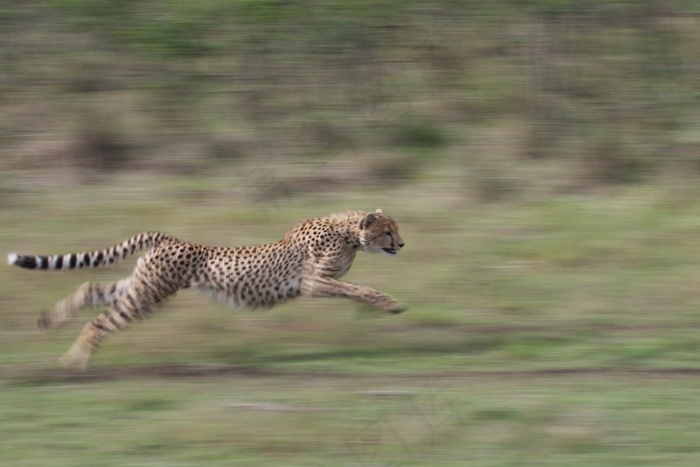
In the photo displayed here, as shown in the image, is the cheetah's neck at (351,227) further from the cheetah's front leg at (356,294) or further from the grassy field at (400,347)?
the grassy field at (400,347)

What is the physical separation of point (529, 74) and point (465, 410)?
6.67 m

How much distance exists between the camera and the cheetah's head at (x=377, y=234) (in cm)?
797

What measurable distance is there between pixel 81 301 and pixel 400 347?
208cm

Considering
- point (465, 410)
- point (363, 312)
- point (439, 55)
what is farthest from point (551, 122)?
point (465, 410)

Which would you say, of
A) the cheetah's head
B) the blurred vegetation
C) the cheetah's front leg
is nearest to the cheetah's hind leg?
the cheetah's front leg

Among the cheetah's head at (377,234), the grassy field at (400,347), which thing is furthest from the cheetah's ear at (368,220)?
the grassy field at (400,347)

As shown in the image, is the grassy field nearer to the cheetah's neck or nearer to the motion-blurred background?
the motion-blurred background

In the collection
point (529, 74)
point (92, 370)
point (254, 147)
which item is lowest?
point (92, 370)

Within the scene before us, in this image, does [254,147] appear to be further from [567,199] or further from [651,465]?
[651,465]

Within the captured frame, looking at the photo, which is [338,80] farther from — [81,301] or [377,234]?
[81,301]

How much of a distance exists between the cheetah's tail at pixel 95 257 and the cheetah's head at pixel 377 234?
1302 mm

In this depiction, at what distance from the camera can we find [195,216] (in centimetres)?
1040

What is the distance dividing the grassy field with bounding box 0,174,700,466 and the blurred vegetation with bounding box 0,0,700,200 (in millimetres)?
852

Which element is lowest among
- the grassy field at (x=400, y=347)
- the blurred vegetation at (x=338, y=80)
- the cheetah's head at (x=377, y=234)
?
the grassy field at (x=400, y=347)
